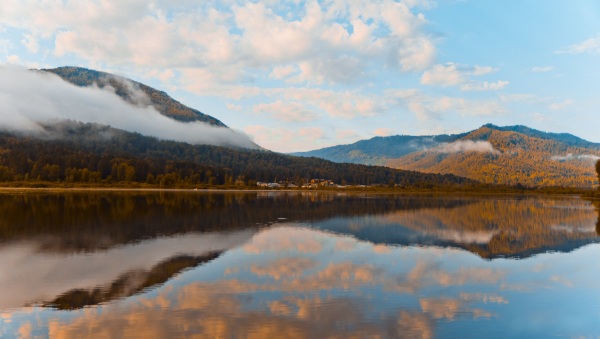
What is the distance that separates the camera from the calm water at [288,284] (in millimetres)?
17375

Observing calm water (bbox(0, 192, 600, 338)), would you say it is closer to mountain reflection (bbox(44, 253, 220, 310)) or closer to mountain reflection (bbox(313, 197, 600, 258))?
mountain reflection (bbox(44, 253, 220, 310))

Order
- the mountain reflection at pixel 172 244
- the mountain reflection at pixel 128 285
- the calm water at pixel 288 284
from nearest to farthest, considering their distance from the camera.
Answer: the calm water at pixel 288 284, the mountain reflection at pixel 128 285, the mountain reflection at pixel 172 244

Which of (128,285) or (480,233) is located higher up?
(128,285)

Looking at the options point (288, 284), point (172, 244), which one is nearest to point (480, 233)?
point (288, 284)

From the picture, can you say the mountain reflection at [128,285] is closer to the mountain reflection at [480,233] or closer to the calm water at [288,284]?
the calm water at [288,284]

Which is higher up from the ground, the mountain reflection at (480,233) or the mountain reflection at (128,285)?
the mountain reflection at (128,285)

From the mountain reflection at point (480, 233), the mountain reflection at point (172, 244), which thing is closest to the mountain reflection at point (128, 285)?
the mountain reflection at point (172, 244)

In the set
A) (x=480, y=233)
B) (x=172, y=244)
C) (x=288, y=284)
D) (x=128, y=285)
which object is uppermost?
(x=172, y=244)

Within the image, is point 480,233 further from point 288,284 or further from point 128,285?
point 128,285

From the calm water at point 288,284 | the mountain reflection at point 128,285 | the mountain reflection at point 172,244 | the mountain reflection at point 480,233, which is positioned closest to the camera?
the calm water at point 288,284

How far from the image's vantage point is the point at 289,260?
103 feet

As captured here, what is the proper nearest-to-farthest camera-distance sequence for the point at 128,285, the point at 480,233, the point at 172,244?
the point at 128,285, the point at 172,244, the point at 480,233

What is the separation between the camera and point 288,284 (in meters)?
24.2

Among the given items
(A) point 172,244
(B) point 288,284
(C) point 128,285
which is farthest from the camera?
(A) point 172,244
